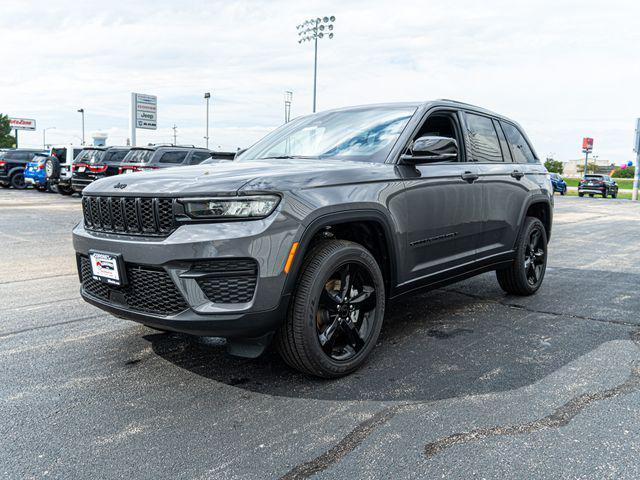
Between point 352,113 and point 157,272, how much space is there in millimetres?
2252

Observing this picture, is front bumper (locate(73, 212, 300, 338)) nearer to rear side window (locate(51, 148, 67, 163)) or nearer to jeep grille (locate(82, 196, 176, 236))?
jeep grille (locate(82, 196, 176, 236))

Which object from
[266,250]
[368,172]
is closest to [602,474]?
[266,250]

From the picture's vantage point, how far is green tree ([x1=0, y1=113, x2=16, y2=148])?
94.9 m

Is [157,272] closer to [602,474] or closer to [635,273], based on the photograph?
[602,474]

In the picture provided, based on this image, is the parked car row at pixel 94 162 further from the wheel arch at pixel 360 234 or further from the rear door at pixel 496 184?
the wheel arch at pixel 360 234

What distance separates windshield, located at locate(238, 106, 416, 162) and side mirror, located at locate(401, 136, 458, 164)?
0.19 metres

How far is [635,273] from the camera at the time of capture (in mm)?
7465

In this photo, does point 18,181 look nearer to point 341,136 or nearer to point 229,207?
point 341,136

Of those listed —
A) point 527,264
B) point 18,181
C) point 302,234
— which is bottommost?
A: point 18,181

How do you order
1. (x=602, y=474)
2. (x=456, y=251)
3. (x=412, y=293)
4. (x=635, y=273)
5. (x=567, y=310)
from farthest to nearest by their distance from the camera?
1. (x=635, y=273)
2. (x=567, y=310)
3. (x=456, y=251)
4. (x=412, y=293)
5. (x=602, y=474)

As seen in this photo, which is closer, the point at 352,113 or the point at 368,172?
the point at 368,172

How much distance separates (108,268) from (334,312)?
4.40ft

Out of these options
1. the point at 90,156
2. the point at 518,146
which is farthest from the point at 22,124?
the point at 518,146

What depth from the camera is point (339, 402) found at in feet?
10.4
